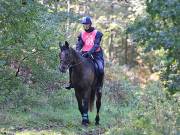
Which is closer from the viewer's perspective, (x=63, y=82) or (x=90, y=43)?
(x=90, y=43)

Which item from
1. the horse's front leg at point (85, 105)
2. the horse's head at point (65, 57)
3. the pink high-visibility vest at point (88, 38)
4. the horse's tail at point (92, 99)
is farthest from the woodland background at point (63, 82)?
the pink high-visibility vest at point (88, 38)

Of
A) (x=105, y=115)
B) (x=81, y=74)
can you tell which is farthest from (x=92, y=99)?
(x=105, y=115)

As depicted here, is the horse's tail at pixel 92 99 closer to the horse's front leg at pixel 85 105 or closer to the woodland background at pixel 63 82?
the horse's front leg at pixel 85 105

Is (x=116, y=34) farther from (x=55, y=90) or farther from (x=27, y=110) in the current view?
(x=27, y=110)

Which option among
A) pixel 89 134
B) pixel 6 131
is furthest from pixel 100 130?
pixel 6 131

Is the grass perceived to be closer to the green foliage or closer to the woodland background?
the woodland background

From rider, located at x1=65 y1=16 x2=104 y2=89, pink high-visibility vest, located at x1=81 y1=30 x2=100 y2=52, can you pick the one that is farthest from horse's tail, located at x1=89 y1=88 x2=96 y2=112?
pink high-visibility vest, located at x1=81 y1=30 x2=100 y2=52

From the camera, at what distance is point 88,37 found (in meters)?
13.5

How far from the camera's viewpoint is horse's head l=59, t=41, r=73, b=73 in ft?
41.3

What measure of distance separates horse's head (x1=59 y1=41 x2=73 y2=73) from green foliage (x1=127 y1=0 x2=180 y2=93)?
5.52 meters

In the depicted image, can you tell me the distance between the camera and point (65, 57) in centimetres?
1272

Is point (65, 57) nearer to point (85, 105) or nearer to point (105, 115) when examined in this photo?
point (85, 105)

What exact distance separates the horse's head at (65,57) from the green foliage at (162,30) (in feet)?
18.1

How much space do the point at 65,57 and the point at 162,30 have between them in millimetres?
6040
